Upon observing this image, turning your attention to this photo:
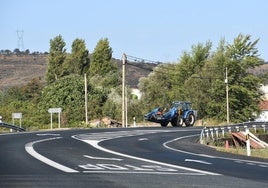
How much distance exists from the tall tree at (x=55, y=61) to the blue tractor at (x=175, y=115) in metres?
54.1

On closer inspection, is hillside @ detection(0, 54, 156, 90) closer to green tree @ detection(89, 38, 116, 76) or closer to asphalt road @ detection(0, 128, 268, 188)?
green tree @ detection(89, 38, 116, 76)

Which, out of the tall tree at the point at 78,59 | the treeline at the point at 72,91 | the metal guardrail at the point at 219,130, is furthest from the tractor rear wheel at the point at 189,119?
the tall tree at the point at 78,59

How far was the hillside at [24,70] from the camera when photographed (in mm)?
143500

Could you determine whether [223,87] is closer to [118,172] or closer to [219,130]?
[219,130]

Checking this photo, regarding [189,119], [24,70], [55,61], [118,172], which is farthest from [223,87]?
[24,70]

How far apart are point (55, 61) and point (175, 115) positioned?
56.8 metres

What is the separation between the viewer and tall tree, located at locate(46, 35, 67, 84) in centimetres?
10644

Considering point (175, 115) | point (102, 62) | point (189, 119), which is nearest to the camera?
point (175, 115)

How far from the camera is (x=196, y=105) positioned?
8481cm

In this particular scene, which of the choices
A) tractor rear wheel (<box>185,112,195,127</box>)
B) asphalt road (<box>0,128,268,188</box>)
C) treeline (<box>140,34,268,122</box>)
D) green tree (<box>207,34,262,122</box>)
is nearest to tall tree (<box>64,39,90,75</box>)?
treeline (<box>140,34,268,122</box>)

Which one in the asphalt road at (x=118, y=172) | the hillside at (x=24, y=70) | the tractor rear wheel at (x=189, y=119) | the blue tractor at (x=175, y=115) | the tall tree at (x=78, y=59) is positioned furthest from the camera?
the hillside at (x=24, y=70)

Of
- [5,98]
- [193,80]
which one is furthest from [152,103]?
[5,98]

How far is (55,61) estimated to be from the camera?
107062mm

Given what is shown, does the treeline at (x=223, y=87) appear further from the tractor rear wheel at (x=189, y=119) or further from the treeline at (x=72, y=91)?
the tractor rear wheel at (x=189, y=119)
